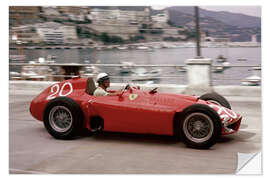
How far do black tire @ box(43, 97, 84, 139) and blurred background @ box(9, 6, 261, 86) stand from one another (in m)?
4.30

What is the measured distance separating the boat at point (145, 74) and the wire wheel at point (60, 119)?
5.85 m

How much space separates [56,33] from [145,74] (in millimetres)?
3250

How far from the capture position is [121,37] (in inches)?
445

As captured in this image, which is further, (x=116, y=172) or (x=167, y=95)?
(x=167, y=95)

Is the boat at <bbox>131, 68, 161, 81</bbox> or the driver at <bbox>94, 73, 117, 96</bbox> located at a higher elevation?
the boat at <bbox>131, 68, 161, 81</bbox>

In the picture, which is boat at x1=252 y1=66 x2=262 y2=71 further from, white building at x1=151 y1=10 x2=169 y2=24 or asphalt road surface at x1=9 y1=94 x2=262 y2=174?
asphalt road surface at x1=9 y1=94 x2=262 y2=174

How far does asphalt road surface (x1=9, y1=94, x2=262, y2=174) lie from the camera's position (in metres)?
5.19

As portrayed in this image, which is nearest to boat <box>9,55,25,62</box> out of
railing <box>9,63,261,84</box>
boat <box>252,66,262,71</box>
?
railing <box>9,63,261,84</box>

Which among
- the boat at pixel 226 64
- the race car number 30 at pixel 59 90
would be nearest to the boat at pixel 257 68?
the boat at pixel 226 64

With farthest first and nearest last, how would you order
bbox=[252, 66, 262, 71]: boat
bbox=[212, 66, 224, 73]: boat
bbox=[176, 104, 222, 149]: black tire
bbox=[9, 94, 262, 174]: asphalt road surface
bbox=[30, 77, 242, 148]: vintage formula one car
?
bbox=[212, 66, 224, 73]: boat < bbox=[252, 66, 262, 71]: boat < bbox=[30, 77, 242, 148]: vintage formula one car < bbox=[176, 104, 222, 149]: black tire < bbox=[9, 94, 262, 174]: asphalt road surface

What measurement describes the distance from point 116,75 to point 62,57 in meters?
1.97

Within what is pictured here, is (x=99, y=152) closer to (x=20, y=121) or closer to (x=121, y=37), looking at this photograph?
(x=20, y=121)

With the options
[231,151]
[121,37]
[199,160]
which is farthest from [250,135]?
[121,37]

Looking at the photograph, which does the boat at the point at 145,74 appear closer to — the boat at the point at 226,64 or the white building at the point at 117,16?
the white building at the point at 117,16
